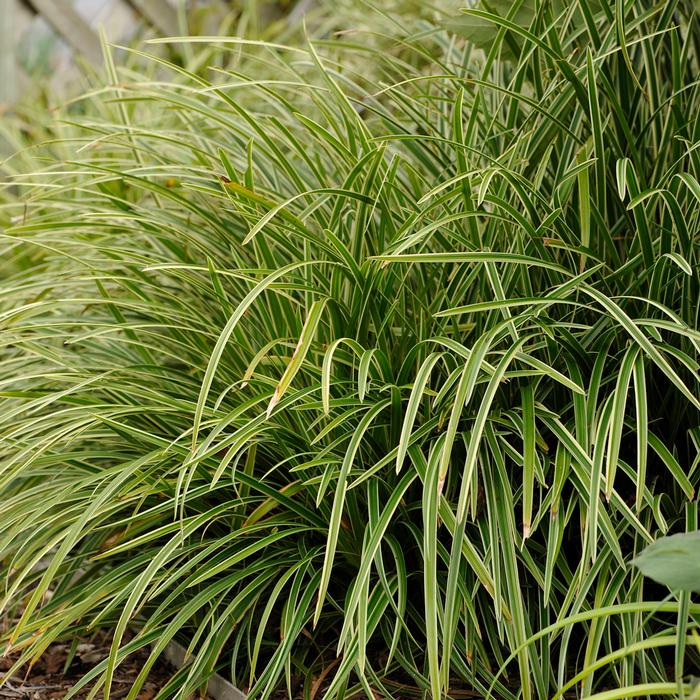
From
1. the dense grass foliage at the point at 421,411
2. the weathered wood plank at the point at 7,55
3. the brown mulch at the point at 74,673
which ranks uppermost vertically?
the weathered wood plank at the point at 7,55

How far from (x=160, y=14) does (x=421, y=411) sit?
4118 millimetres

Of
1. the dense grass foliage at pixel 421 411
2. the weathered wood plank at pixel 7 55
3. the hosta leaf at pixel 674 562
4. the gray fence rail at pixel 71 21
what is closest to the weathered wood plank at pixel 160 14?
the gray fence rail at pixel 71 21

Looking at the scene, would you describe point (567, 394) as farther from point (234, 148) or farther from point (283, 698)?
point (234, 148)

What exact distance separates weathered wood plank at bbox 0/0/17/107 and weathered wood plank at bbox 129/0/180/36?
0.79m

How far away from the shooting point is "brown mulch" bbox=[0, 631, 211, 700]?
1733 millimetres

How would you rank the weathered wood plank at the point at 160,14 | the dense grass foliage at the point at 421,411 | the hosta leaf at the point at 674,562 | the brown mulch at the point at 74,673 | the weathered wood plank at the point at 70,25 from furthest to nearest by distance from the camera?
the weathered wood plank at the point at 160,14, the weathered wood plank at the point at 70,25, the brown mulch at the point at 74,673, the dense grass foliage at the point at 421,411, the hosta leaf at the point at 674,562

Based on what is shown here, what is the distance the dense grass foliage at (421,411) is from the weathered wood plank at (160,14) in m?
3.35

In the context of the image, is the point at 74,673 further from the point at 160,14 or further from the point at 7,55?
the point at 160,14

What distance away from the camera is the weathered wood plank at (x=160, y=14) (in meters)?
4.88

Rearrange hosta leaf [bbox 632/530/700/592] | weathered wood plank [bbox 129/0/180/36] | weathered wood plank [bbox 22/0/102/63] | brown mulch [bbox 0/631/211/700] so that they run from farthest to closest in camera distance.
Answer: weathered wood plank [bbox 129/0/180/36] → weathered wood plank [bbox 22/0/102/63] → brown mulch [bbox 0/631/211/700] → hosta leaf [bbox 632/530/700/592]

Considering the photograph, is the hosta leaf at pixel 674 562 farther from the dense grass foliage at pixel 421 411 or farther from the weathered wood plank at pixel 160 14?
the weathered wood plank at pixel 160 14

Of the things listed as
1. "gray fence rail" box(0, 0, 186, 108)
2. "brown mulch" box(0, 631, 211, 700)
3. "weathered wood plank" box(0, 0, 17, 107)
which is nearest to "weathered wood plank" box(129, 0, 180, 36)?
"gray fence rail" box(0, 0, 186, 108)

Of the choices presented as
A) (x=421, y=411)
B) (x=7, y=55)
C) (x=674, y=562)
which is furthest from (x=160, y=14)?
(x=674, y=562)

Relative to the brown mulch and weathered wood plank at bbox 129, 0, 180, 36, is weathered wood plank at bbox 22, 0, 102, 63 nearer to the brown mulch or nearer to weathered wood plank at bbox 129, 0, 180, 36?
weathered wood plank at bbox 129, 0, 180, 36
